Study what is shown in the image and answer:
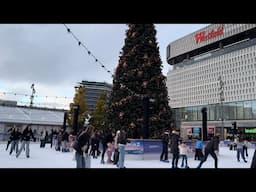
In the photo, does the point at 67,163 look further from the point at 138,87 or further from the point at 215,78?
the point at 215,78

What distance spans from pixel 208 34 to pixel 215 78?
1335 cm

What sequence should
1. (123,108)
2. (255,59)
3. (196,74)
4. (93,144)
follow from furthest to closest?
(196,74) < (255,59) < (123,108) < (93,144)

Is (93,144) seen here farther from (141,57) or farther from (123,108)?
(141,57)

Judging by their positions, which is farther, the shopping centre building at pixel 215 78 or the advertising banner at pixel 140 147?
the shopping centre building at pixel 215 78

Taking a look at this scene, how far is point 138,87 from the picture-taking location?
17.5m

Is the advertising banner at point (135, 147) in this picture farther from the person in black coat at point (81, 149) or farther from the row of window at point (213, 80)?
the row of window at point (213, 80)

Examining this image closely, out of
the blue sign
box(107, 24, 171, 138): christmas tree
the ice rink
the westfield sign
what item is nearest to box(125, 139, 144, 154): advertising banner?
the ice rink

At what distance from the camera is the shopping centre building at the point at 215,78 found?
65.7 metres

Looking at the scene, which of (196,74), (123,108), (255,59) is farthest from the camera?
(196,74)

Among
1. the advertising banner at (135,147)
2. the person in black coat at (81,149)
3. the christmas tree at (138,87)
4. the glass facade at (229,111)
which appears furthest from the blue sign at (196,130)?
the person in black coat at (81,149)
